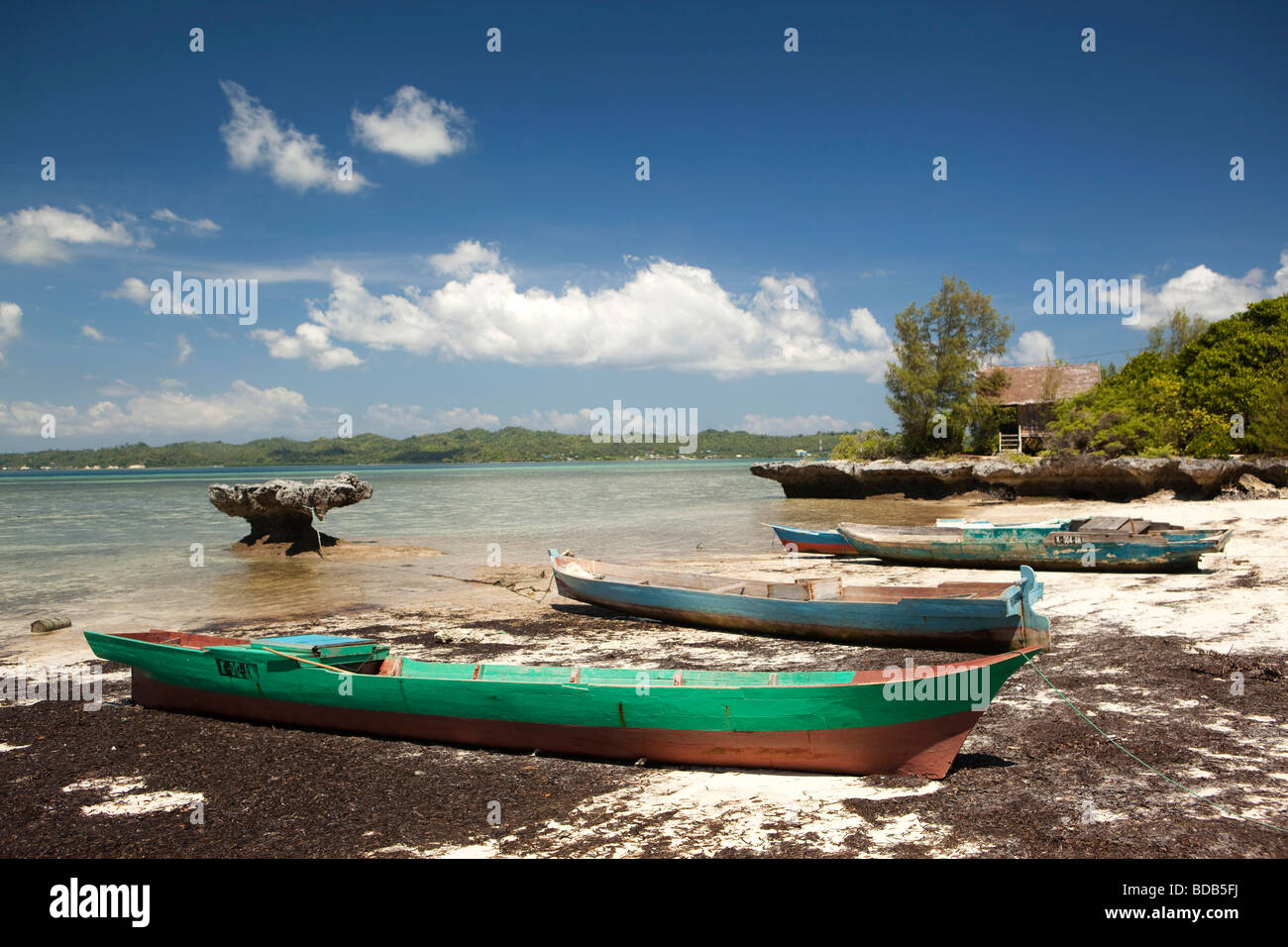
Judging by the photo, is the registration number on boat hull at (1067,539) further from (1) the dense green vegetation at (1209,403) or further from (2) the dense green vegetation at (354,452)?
(2) the dense green vegetation at (354,452)

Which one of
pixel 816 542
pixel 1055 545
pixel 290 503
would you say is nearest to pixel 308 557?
pixel 290 503

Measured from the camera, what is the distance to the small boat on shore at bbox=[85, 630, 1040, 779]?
591cm

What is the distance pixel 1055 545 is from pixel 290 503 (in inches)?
816

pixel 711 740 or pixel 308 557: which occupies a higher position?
pixel 711 740

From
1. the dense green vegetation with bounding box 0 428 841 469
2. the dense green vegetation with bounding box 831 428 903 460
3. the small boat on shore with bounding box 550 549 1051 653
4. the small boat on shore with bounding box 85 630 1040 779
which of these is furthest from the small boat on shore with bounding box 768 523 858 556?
the dense green vegetation with bounding box 0 428 841 469

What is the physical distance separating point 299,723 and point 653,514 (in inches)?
1125

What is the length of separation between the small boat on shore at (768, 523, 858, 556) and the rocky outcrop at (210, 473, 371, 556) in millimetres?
12991

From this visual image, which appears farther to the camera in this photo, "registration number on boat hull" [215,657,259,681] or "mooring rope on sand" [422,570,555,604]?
→ "mooring rope on sand" [422,570,555,604]

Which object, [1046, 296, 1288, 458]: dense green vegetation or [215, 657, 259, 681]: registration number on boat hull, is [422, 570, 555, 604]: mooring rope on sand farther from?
[1046, 296, 1288, 458]: dense green vegetation

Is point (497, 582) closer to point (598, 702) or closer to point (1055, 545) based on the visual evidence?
point (598, 702)

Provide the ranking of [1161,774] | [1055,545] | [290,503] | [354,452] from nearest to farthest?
[1161,774] → [1055,545] → [290,503] → [354,452]

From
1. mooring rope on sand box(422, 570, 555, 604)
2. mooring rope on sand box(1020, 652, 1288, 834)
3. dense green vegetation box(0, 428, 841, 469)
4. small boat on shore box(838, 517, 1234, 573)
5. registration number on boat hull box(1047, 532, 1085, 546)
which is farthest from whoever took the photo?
dense green vegetation box(0, 428, 841, 469)

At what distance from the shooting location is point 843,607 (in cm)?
1064
